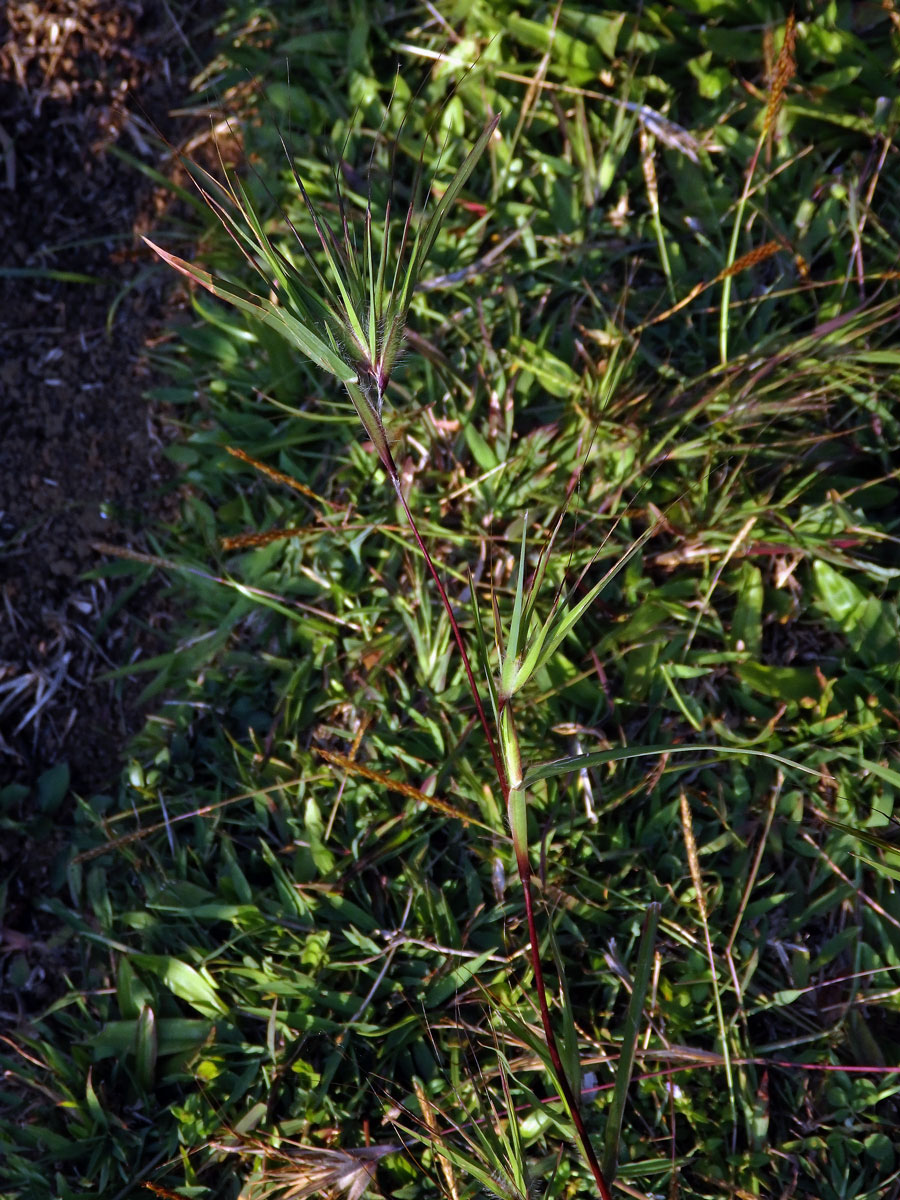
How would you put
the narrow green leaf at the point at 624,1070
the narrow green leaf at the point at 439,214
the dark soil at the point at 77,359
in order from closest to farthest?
the narrow green leaf at the point at 439,214 < the narrow green leaf at the point at 624,1070 < the dark soil at the point at 77,359

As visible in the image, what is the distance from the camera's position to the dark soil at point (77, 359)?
6.93 feet

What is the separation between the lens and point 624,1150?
156cm

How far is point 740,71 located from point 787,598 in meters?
1.29

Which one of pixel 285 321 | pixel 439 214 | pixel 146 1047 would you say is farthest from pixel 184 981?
pixel 439 214

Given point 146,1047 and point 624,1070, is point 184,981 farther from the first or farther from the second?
point 624,1070

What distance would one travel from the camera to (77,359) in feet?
7.61

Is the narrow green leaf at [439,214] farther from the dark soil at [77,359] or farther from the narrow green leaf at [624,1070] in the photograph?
the dark soil at [77,359]

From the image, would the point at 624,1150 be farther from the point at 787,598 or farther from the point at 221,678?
the point at 221,678

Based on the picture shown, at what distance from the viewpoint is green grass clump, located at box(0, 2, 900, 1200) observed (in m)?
1.61

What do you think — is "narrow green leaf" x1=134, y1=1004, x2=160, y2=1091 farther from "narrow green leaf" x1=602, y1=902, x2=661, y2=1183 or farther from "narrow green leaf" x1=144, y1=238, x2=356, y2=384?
"narrow green leaf" x1=144, y1=238, x2=356, y2=384

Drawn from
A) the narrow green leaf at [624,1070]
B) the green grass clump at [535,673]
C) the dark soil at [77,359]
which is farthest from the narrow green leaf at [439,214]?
the dark soil at [77,359]

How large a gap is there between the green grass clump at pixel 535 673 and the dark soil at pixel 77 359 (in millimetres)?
130

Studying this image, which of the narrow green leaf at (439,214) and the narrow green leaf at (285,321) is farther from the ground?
the narrow green leaf at (439,214)

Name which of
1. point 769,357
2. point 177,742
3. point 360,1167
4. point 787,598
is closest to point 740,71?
point 769,357
